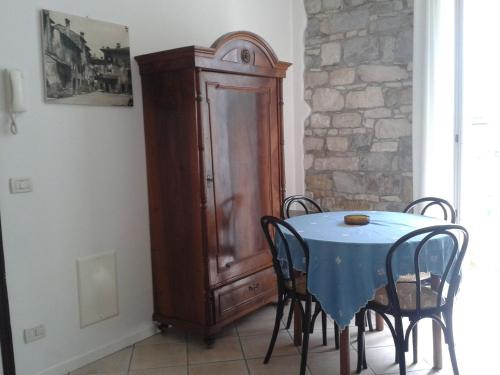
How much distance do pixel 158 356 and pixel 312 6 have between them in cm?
322

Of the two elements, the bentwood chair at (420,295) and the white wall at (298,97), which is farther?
the white wall at (298,97)

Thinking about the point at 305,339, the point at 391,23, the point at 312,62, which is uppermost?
the point at 391,23

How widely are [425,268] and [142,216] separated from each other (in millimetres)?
1828

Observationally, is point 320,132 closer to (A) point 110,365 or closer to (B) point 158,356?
(B) point 158,356

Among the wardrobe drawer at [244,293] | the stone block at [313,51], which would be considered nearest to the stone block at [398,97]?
the stone block at [313,51]

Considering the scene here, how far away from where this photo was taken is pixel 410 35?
12.0ft

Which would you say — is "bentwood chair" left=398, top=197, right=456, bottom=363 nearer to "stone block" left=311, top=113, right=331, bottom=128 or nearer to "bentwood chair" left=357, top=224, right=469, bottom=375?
"bentwood chair" left=357, top=224, right=469, bottom=375

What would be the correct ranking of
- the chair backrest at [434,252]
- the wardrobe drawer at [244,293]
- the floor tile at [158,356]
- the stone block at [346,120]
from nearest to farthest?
the chair backrest at [434,252] < the floor tile at [158,356] < the wardrobe drawer at [244,293] < the stone block at [346,120]

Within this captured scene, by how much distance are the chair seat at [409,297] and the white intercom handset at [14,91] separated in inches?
84.1

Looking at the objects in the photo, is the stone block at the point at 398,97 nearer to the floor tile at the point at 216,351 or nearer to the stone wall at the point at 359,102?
the stone wall at the point at 359,102

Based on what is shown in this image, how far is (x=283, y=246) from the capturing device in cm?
267

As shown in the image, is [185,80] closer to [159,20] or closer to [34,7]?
[159,20]

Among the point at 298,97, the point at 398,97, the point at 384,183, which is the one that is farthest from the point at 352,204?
the point at 298,97

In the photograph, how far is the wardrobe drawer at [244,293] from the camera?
3.03 metres
